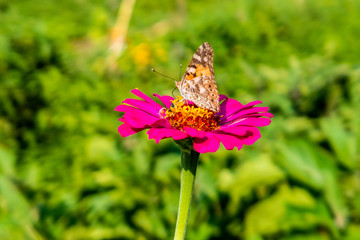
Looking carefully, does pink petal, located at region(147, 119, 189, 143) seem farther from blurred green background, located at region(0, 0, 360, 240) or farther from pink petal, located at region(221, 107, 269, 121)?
blurred green background, located at region(0, 0, 360, 240)

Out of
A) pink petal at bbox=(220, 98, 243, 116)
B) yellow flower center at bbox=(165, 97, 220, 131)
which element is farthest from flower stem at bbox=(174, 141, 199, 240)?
pink petal at bbox=(220, 98, 243, 116)

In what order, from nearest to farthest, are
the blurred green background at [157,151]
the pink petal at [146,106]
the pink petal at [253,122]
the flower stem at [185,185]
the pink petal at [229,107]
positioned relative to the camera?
the flower stem at [185,185]
the pink petal at [253,122]
the pink petal at [146,106]
the pink petal at [229,107]
the blurred green background at [157,151]

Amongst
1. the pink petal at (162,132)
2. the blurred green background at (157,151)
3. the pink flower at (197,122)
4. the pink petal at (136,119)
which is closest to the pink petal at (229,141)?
the pink flower at (197,122)

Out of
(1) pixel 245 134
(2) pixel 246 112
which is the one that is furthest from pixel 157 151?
(1) pixel 245 134

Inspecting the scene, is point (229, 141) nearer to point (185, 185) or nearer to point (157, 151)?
point (185, 185)

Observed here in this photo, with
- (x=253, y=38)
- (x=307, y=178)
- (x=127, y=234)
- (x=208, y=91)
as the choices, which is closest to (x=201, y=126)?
(x=208, y=91)

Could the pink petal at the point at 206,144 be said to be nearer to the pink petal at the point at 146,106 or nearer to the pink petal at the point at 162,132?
the pink petal at the point at 162,132
